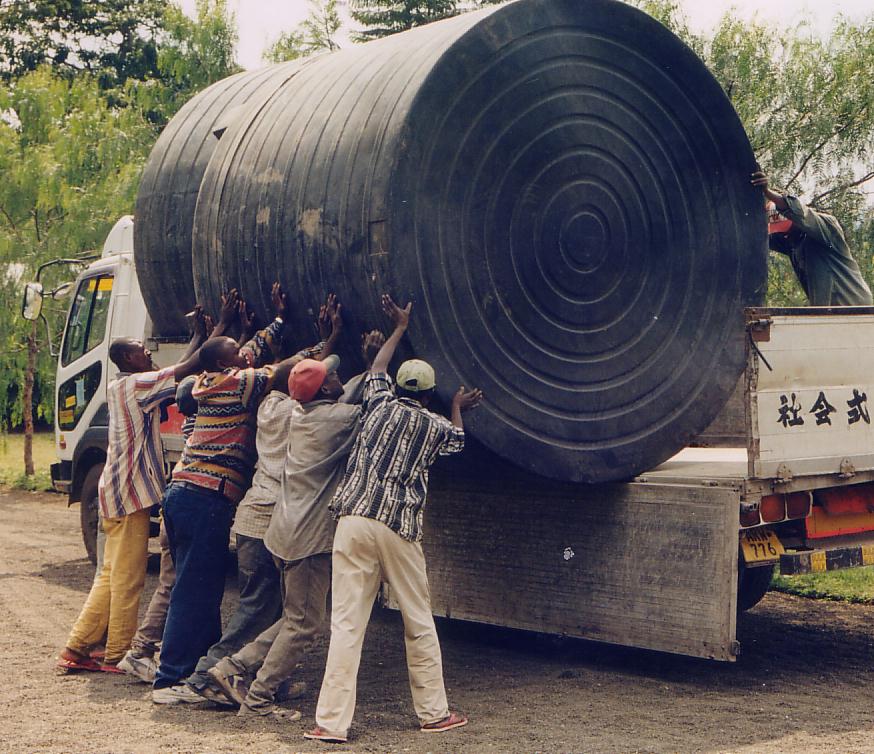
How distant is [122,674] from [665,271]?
3525 millimetres

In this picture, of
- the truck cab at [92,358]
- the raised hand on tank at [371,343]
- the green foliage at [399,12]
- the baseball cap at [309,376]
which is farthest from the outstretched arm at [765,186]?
the green foliage at [399,12]

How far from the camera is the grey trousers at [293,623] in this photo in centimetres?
566

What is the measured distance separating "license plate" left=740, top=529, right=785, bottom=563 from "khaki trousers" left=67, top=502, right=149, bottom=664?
3047 mm

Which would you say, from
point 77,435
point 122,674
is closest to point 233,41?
point 77,435

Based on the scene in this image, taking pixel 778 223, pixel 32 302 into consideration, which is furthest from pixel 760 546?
pixel 32 302

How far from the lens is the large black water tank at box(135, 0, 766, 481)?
17.7ft

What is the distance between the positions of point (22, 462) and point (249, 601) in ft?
55.7

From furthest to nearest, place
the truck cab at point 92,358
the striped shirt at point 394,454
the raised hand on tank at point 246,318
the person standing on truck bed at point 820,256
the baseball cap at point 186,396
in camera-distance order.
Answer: the truck cab at point 92,358 → the person standing on truck bed at point 820,256 → the baseball cap at point 186,396 → the raised hand on tank at point 246,318 → the striped shirt at point 394,454

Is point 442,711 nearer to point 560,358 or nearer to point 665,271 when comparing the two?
point 560,358

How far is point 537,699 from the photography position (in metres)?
5.90

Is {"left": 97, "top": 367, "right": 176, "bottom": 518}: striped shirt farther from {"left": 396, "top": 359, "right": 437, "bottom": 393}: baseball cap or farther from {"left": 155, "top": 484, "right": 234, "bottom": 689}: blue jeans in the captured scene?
{"left": 396, "top": 359, "right": 437, "bottom": 393}: baseball cap

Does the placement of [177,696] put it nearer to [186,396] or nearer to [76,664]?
[76,664]

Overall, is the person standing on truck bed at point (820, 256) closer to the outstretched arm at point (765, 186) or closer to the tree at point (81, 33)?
the outstretched arm at point (765, 186)

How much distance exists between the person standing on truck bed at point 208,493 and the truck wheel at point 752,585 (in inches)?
126
